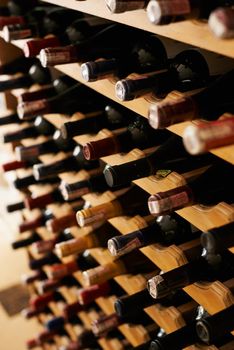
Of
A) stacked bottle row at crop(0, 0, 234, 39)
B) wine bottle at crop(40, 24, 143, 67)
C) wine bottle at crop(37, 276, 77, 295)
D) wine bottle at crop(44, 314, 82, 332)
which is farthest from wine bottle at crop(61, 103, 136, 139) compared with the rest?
wine bottle at crop(44, 314, 82, 332)

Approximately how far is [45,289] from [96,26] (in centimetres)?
85

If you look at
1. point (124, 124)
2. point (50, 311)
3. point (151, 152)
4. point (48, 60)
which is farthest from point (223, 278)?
point (50, 311)

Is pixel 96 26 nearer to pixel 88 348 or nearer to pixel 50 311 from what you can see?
pixel 88 348

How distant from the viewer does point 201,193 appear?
2.58ft

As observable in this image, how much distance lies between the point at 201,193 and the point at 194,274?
155 millimetres

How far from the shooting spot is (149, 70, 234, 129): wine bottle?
→ 26.0 inches

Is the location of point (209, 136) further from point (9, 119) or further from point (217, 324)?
Result: point (9, 119)

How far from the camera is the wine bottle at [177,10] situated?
593mm

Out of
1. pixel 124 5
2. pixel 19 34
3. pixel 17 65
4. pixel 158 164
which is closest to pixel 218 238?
pixel 158 164

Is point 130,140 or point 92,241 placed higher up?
point 130,140

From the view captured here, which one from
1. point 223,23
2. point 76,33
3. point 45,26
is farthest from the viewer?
point 45,26

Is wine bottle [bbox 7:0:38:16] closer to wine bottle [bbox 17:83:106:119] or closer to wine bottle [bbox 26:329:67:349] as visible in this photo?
wine bottle [bbox 17:83:106:119]

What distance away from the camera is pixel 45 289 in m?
1.50

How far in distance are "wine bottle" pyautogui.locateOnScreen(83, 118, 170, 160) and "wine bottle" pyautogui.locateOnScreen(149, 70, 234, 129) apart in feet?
0.67
